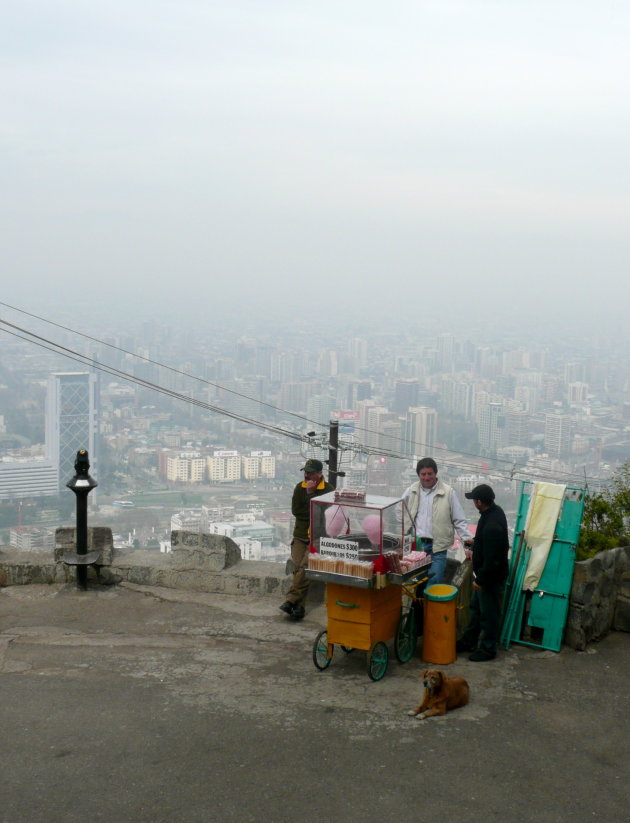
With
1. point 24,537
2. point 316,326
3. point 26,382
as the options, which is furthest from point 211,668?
point 316,326

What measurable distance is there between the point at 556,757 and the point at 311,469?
356 centimetres

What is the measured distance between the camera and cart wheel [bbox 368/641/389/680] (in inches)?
266

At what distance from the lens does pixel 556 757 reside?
5594 mm

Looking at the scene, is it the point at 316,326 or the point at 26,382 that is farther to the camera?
the point at 316,326

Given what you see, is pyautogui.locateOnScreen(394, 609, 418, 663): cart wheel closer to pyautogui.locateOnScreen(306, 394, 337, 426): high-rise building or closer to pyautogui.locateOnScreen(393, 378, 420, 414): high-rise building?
pyautogui.locateOnScreen(306, 394, 337, 426): high-rise building

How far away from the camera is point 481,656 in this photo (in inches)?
286

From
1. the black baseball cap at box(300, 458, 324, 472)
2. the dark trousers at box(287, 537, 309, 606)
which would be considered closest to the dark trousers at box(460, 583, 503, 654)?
the dark trousers at box(287, 537, 309, 606)

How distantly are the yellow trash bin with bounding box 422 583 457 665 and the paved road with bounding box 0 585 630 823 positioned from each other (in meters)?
0.17

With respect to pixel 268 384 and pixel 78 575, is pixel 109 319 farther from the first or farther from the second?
pixel 78 575

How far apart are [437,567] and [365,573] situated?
1.45 metres

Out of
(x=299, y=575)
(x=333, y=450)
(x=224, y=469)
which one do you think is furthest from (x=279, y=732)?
(x=224, y=469)

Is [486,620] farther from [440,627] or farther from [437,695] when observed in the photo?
[437,695]

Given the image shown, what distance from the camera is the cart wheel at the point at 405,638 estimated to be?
716 centimetres

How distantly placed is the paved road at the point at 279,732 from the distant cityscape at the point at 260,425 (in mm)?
3366
